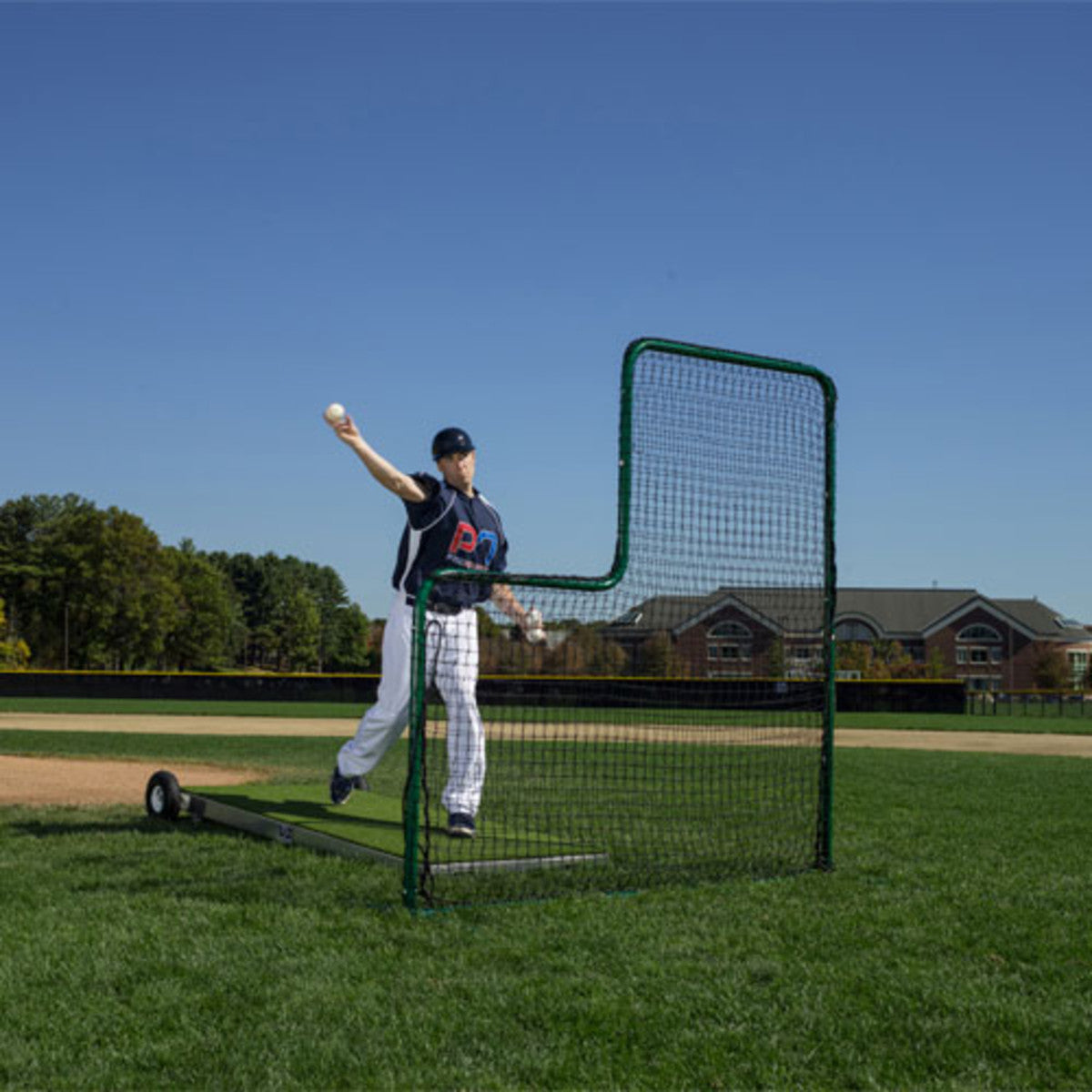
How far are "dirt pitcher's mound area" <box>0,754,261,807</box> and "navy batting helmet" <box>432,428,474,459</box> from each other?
5.08 metres

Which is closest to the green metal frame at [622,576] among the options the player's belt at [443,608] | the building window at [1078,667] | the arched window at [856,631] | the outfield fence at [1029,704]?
the player's belt at [443,608]

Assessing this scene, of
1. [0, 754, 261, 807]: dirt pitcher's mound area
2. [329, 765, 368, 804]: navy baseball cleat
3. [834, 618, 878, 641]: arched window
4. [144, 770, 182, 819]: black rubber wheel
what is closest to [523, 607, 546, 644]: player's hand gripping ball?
[329, 765, 368, 804]: navy baseball cleat

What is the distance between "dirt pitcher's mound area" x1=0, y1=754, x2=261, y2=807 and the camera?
10773 mm

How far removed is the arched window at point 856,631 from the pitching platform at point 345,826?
3386 inches

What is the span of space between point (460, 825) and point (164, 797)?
9.61 ft

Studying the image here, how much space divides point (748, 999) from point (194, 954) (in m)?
2.23

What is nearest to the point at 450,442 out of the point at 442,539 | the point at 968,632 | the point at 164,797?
the point at 442,539

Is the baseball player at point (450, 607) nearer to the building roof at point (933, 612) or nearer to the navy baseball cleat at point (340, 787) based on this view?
the navy baseball cleat at point (340, 787)

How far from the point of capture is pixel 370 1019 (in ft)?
13.2

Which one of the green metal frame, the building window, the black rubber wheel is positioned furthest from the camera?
the building window

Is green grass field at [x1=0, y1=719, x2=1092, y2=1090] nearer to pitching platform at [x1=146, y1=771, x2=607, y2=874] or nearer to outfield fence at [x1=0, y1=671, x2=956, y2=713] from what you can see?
pitching platform at [x1=146, y1=771, x2=607, y2=874]

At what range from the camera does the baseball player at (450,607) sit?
22.8 feet

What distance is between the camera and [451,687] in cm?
698

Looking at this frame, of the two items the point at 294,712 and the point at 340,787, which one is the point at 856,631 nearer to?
the point at 294,712
